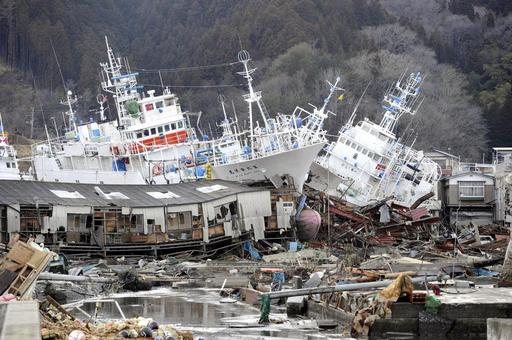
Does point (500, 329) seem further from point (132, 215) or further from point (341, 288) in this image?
point (132, 215)

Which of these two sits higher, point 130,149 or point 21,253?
point 130,149

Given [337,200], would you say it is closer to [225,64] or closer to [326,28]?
[225,64]

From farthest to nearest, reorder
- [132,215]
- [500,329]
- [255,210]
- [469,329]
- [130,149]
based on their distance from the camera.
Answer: [130,149], [255,210], [132,215], [469,329], [500,329]

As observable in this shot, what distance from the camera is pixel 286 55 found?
351 feet

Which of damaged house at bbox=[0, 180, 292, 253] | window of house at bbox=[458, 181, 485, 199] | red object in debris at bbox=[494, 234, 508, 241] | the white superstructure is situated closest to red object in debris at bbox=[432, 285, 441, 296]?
damaged house at bbox=[0, 180, 292, 253]

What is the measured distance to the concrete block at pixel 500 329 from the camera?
16.7 m

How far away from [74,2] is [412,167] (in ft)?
200

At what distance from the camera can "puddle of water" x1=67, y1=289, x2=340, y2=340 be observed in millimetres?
23875

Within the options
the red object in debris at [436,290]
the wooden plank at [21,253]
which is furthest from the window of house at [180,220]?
the red object in debris at [436,290]

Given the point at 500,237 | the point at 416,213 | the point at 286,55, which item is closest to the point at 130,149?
the point at 416,213

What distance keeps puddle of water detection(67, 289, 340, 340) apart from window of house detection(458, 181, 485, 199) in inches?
1443

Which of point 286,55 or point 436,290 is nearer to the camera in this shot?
point 436,290

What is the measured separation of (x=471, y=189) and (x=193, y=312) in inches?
1673

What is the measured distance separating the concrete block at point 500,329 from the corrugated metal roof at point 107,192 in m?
26.0
